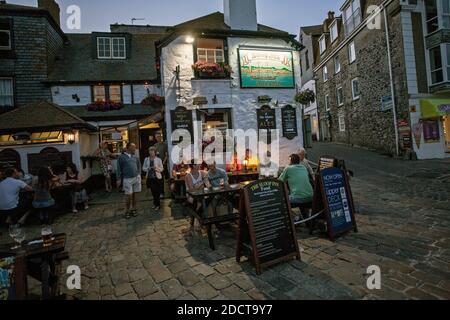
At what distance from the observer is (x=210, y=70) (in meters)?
9.58

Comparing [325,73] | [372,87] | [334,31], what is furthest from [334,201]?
[325,73]

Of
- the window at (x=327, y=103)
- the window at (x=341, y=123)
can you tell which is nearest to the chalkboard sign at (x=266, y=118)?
the window at (x=341, y=123)

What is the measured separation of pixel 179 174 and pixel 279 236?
4.79m

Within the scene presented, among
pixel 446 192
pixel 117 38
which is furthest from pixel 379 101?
pixel 117 38

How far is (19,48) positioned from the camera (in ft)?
42.9

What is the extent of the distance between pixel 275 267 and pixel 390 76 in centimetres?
1533

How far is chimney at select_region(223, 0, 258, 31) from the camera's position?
10484 millimetres

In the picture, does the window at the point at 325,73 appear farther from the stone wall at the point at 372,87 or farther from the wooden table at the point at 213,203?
the wooden table at the point at 213,203

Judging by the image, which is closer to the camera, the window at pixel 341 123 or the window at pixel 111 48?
the window at pixel 111 48

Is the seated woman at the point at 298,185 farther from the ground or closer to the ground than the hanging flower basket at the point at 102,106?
closer to the ground

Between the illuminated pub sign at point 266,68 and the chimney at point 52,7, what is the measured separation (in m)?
13.2

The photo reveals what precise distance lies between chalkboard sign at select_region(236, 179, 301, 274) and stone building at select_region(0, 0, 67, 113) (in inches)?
560

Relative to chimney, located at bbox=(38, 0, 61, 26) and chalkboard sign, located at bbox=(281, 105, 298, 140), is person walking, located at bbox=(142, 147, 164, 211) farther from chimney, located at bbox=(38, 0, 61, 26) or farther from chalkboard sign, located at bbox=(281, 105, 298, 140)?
chimney, located at bbox=(38, 0, 61, 26)

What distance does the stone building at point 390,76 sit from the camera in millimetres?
13398
